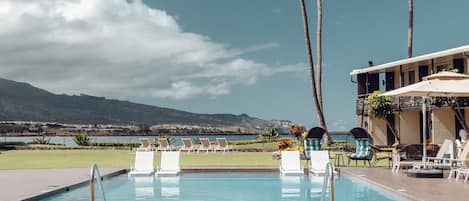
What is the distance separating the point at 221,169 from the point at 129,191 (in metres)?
4.02

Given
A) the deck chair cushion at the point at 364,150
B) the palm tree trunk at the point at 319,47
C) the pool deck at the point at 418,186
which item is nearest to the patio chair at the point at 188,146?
the palm tree trunk at the point at 319,47

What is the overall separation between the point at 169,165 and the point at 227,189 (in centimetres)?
286

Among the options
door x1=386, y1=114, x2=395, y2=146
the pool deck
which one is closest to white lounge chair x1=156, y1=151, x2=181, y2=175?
the pool deck

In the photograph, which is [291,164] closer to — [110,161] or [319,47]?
[110,161]

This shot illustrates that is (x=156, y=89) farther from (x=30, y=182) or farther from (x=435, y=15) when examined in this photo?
(x=30, y=182)

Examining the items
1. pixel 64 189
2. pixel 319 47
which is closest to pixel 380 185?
pixel 64 189

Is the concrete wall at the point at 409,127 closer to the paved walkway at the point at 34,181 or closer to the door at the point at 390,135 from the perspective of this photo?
the door at the point at 390,135

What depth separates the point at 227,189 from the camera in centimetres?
1355

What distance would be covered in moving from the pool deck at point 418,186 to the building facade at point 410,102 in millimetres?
9961

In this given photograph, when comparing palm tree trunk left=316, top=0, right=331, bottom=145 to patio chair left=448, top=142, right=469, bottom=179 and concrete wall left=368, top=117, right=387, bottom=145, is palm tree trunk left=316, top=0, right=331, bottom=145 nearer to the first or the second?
concrete wall left=368, top=117, right=387, bottom=145

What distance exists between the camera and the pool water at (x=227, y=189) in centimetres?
1188

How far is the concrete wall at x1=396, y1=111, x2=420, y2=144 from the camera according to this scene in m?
27.9

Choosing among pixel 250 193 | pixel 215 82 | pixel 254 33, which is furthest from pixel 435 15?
pixel 215 82

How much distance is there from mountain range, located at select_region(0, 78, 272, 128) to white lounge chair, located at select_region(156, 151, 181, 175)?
8383 cm
